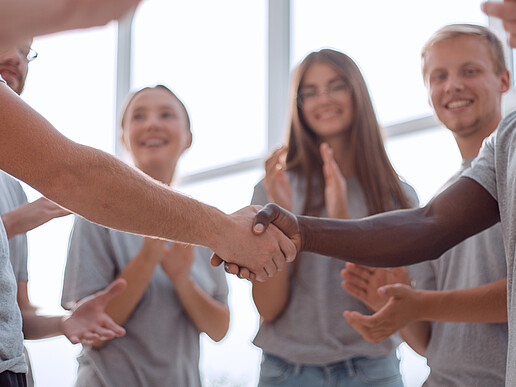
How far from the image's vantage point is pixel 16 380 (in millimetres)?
1256

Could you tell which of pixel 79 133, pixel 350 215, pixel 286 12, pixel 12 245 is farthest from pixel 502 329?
pixel 79 133

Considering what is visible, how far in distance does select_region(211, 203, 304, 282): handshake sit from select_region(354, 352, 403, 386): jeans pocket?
1.45 ft

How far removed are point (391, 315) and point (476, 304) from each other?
0.22 meters

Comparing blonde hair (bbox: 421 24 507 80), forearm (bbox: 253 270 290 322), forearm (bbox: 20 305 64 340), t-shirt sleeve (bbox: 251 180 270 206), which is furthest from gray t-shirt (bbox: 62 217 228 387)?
blonde hair (bbox: 421 24 507 80)

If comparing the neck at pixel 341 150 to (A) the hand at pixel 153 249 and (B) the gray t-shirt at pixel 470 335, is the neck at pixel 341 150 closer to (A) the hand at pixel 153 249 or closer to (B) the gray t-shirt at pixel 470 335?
(B) the gray t-shirt at pixel 470 335

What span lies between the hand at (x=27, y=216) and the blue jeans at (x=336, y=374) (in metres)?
0.73

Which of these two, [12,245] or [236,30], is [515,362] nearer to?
[12,245]

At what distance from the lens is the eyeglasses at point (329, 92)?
2203 millimetres

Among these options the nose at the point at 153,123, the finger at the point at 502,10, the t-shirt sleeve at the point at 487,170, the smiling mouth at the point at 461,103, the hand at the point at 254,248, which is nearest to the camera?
the finger at the point at 502,10

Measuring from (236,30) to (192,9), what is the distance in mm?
455

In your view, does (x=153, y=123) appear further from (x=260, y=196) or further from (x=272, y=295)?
(x=272, y=295)

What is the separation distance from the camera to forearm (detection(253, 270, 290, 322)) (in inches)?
76.5

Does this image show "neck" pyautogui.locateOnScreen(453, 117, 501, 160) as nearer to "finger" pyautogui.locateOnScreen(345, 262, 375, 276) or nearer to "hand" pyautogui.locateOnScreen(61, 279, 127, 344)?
"finger" pyautogui.locateOnScreen(345, 262, 375, 276)

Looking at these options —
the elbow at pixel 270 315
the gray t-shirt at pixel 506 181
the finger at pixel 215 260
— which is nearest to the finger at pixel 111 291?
the finger at pixel 215 260
